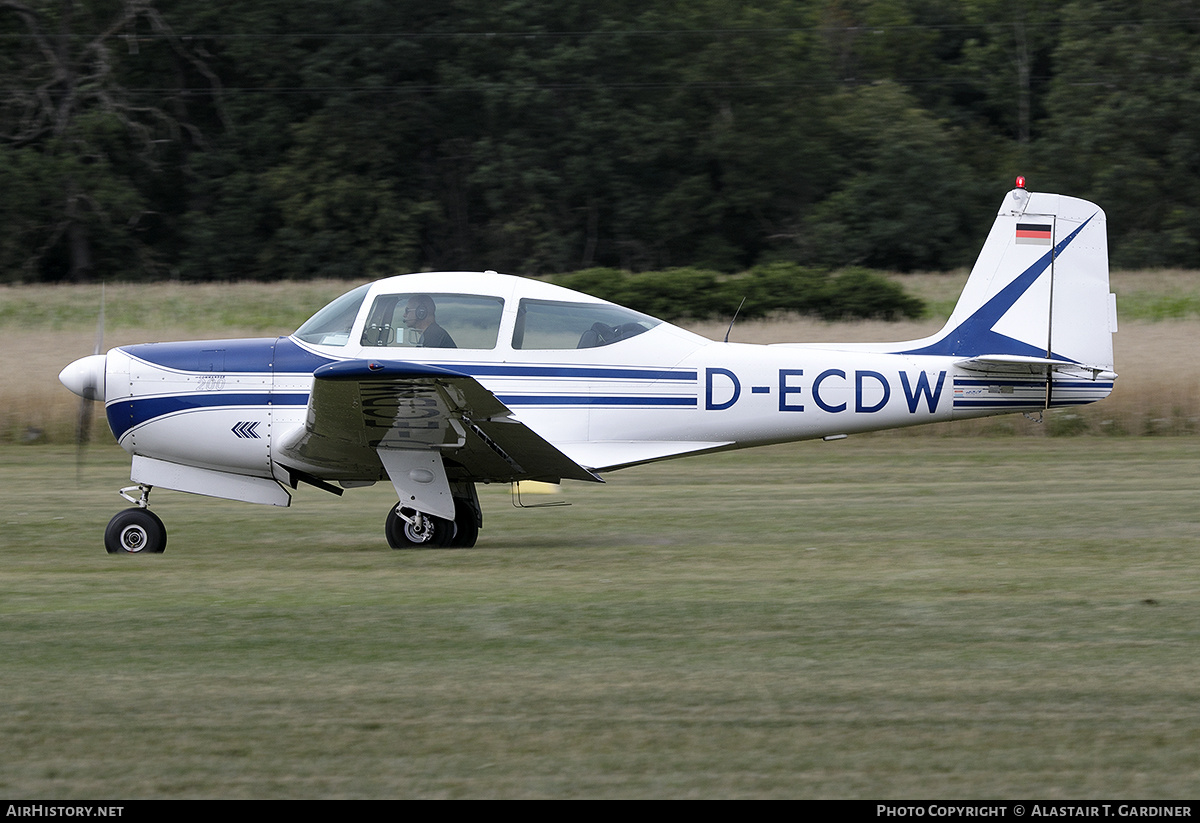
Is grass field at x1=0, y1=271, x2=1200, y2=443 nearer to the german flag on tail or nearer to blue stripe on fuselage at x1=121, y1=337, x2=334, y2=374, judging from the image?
the german flag on tail

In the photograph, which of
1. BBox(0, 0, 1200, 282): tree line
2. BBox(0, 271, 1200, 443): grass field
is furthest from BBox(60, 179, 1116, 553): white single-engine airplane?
BBox(0, 0, 1200, 282): tree line

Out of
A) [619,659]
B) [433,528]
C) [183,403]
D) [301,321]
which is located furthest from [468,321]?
[301,321]

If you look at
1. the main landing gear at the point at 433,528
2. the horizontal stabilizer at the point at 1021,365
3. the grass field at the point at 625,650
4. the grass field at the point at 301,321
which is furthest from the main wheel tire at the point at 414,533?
the grass field at the point at 301,321

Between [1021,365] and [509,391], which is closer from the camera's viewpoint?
[509,391]

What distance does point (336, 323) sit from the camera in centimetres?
922

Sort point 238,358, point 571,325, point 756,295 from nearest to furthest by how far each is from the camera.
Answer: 1. point 238,358
2. point 571,325
3. point 756,295

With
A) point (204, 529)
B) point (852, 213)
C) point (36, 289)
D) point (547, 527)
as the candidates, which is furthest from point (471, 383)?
point (852, 213)

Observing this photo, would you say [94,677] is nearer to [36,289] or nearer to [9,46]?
[36,289]

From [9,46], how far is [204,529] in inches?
1369

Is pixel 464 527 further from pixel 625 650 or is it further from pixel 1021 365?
pixel 1021 365

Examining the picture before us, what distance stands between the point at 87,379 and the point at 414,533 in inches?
96.1

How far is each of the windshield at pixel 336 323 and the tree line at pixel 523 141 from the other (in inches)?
1146

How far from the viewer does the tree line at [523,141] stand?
38219mm

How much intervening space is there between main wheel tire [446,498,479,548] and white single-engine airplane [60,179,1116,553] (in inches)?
0.6
